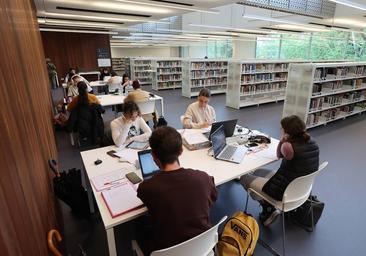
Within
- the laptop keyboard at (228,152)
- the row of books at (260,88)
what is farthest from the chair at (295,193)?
the row of books at (260,88)

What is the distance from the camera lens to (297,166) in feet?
6.18

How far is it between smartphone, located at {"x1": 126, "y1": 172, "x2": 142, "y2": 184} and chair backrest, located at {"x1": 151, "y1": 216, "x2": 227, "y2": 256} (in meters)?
0.72

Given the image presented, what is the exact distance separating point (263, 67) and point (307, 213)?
646cm

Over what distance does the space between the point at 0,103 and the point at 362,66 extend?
27.4ft

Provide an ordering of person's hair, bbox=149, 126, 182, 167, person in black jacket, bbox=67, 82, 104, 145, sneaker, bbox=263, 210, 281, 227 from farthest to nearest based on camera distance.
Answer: person in black jacket, bbox=67, 82, 104, 145 → sneaker, bbox=263, 210, 281, 227 → person's hair, bbox=149, 126, 182, 167

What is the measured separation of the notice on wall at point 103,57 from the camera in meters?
10.8

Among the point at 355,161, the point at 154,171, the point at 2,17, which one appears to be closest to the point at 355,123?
the point at 355,161

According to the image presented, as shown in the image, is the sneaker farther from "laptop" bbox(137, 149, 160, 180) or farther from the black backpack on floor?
"laptop" bbox(137, 149, 160, 180)

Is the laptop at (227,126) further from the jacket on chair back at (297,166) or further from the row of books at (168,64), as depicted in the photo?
the row of books at (168,64)

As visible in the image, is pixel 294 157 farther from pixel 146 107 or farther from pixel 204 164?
pixel 146 107

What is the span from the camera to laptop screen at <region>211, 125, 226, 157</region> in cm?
224

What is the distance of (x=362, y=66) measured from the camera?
6559mm

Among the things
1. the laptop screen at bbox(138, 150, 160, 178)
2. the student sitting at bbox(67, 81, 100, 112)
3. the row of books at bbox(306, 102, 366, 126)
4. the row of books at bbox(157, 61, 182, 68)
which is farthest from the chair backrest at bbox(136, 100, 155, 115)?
the row of books at bbox(157, 61, 182, 68)

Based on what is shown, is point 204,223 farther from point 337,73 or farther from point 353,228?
point 337,73
